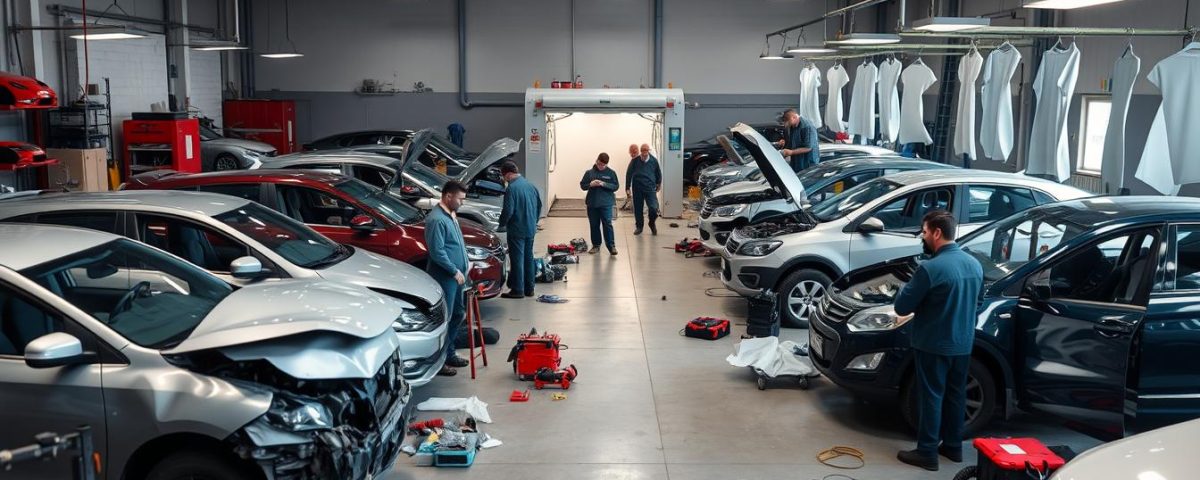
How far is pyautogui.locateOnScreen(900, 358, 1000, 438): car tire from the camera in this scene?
6.72m

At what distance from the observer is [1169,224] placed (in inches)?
248

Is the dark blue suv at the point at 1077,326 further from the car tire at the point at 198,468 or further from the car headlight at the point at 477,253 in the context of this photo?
the car tire at the point at 198,468

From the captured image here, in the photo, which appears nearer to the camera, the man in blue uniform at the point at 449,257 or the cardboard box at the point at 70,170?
the man in blue uniform at the point at 449,257

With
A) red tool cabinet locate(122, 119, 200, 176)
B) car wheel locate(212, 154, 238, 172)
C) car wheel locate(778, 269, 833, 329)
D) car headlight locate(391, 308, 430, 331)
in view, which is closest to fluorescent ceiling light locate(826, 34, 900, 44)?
car wheel locate(778, 269, 833, 329)

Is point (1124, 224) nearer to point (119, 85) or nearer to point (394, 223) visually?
point (394, 223)

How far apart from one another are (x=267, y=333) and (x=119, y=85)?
17.5 meters

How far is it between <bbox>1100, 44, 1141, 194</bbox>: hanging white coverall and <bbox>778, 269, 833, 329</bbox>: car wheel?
3.06 m

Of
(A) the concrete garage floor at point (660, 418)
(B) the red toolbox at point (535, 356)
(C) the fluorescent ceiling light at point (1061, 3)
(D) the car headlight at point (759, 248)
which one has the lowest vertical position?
(A) the concrete garage floor at point (660, 418)

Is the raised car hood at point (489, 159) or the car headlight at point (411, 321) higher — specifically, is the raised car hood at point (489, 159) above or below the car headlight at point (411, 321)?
above

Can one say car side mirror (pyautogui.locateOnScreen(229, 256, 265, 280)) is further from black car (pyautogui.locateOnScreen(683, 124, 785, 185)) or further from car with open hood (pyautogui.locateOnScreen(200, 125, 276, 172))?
black car (pyautogui.locateOnScreen(683, 124, 785, 185))

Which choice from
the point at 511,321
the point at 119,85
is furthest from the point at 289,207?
the point at 119,85

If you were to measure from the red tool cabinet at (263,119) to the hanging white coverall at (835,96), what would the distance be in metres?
13.2

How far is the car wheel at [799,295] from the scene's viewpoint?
10203mm

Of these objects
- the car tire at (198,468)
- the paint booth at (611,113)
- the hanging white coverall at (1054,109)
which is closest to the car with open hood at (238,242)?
the car tire at (198,468)
